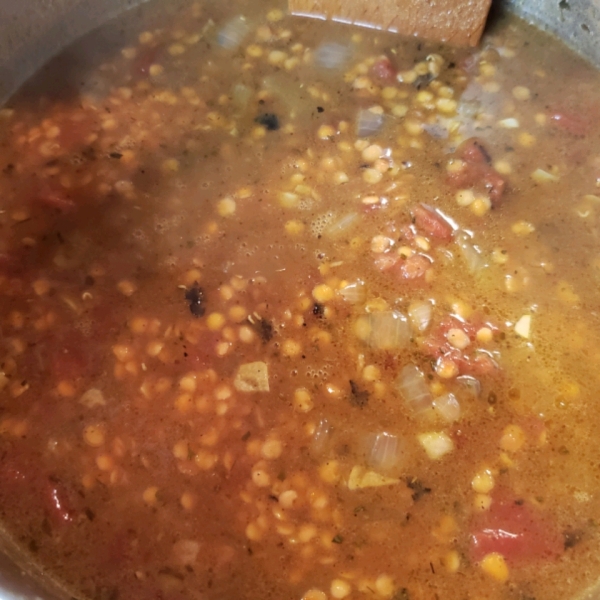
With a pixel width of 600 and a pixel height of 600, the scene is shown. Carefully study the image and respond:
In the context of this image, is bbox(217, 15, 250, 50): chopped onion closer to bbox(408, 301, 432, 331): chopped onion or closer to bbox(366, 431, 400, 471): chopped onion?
bbox(408, 301, 432, 331): chopped onion

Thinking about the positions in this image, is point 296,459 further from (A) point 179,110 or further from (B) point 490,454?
(A) point 179,110

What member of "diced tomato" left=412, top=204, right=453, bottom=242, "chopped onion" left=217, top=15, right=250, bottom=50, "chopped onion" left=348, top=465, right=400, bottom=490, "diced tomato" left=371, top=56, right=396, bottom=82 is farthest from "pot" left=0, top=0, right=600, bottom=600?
"chopped onion" left=348, top=465, right=400, bottom=490

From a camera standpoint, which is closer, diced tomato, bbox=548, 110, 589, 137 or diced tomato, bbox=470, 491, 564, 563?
diced tomato, bbox=470, 491, 564, 563

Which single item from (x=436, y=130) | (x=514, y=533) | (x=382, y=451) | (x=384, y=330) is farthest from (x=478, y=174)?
(x=514, y=533)

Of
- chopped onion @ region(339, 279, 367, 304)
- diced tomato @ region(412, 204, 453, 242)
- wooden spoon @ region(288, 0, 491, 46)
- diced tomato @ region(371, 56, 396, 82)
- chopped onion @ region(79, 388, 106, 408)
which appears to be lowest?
chopped onion @ region(79, 388, 106, 408)

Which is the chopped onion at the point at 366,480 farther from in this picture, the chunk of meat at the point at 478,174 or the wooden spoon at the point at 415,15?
the wooden spoon at the point at 415,15

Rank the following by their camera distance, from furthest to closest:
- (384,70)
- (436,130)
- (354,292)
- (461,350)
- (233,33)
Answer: (233,33) < (384,70) < (436,130) < (354,292) < (461,350)

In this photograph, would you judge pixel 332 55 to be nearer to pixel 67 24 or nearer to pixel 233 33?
pixel 233 33
